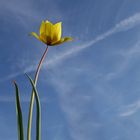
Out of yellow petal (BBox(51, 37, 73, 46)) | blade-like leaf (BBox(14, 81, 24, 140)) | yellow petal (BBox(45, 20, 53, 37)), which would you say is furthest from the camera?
yellow petal (BBox(45, 20, 53, 37))

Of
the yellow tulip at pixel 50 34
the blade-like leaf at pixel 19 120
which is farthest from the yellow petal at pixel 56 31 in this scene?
the blade-like leaf at pixel 19 120

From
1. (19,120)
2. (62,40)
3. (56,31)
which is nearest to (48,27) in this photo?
(56,31)

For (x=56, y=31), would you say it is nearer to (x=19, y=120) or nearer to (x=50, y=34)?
(x=50, y=34)

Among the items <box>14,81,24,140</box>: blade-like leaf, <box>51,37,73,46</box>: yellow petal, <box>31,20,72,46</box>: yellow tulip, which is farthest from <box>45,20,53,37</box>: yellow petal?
<box>14,81,24,140</box>: blade-like leaf

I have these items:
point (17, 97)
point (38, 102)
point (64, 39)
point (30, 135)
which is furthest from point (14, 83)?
point (64, 39)

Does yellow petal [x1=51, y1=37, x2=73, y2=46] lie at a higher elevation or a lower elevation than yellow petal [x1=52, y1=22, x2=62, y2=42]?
lower

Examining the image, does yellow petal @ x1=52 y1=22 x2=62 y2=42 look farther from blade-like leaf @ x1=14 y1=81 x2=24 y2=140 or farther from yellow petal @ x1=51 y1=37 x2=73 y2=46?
blade-like leaf @ x1=14 y1=81 x2=24 y2=140

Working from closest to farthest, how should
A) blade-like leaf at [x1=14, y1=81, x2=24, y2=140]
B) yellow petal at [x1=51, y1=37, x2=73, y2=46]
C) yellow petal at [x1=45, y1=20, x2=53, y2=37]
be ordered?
blade-like leaf at [x1=14, y1=81, x2=24, y2=140], yellow petal at [x1=51, y1=37, x2=73, y2=46], yellow petal at [x1=45, y1=20, x2=53, y2=37]

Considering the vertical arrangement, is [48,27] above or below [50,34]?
above

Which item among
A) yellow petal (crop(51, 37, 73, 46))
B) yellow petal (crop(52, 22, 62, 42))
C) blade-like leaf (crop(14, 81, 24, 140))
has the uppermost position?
yellow petal (crop(52, 22, 62, 42))
